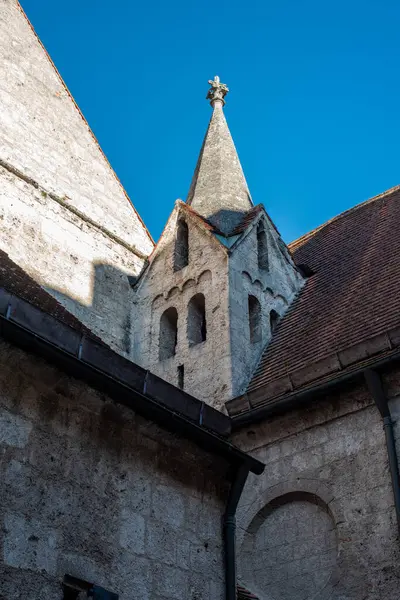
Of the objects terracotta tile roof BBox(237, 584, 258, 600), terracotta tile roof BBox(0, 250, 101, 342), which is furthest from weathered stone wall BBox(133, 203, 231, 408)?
terracotta tile roof BBox(0, 250, 101, 342)

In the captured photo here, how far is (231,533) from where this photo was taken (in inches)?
246

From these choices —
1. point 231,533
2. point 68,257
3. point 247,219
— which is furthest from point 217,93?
point 231,533

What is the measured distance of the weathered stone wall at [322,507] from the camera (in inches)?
310

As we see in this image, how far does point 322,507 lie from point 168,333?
4.47 m

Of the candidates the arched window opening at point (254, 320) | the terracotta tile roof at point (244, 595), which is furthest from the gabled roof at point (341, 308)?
the terracotta tile roof at point (244, 595)

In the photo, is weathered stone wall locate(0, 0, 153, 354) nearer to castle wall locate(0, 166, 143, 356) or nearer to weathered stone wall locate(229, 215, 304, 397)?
castle wall locate(0, 166, 143, 356)

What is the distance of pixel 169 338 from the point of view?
40.3 ft

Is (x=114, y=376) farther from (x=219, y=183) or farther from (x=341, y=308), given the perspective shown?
(x=219, y=183)

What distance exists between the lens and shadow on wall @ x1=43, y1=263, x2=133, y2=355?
11562 millimetres

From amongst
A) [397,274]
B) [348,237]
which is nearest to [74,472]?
[397,274]

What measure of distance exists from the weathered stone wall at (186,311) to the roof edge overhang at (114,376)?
4035 mm

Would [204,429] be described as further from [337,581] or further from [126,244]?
[126,244]

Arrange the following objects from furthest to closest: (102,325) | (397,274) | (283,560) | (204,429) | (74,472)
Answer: (102,325)
(397,274)
(283,560)
(204,429)
(74,472)

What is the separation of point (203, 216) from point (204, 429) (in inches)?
315
